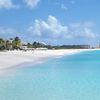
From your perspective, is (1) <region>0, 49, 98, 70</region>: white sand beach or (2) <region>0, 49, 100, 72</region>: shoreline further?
(1) <region>0, 49, 98, 70</region>: white sand beach

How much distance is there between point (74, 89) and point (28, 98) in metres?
3.06

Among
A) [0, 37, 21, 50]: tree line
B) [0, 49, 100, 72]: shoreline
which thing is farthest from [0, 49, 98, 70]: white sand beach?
[0, 37, 21, 50]: tree line

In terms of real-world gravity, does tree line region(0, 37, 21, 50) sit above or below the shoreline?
above

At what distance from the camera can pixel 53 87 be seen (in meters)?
15.9

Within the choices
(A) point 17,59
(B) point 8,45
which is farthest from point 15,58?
(B) point 8,45

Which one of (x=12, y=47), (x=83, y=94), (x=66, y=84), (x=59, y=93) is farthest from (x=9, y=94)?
(x=12, y=47)

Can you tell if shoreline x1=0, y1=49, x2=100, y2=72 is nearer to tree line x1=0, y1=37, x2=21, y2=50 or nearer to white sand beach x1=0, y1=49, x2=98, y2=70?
white sand beach x1=0, y1=49, x2=98, y2=70

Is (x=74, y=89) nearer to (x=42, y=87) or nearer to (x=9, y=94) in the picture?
(x=42, y=87)

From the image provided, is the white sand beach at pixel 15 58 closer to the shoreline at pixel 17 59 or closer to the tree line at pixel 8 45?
the shoreline at pixel 17 59

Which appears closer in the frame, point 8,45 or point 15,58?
point 15,58

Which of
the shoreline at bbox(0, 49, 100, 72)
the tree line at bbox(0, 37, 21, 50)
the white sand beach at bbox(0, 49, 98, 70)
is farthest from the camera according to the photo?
the tree line at bbox(0, 37, 21, 50)

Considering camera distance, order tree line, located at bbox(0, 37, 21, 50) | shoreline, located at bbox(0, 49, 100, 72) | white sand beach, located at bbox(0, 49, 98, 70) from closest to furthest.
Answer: shoreline, located at bbox(0, 49, 100, 72)
white sand beach, located at bbox(0, 49, 98, 70)
tree line, located at bbox(0, 37, 21, 50)

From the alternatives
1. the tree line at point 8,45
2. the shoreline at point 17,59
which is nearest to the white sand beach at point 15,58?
the shoreline at point 17,59

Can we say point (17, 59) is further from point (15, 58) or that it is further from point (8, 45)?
point (8, 45)
